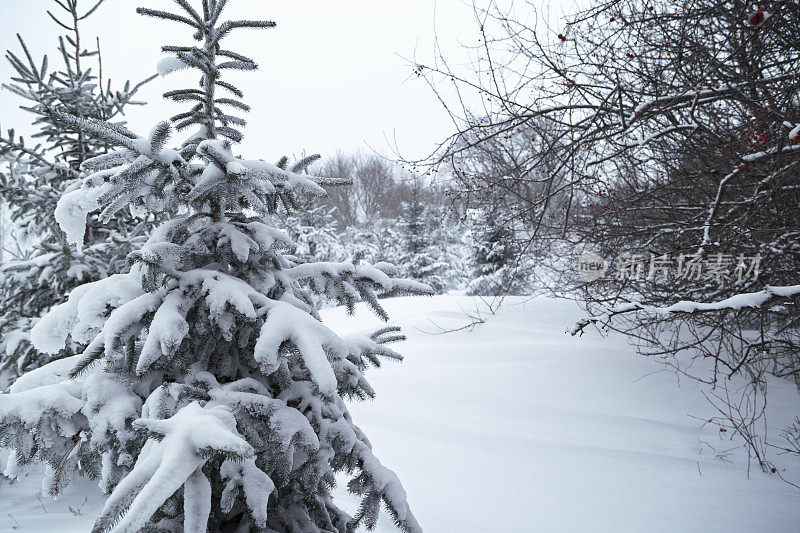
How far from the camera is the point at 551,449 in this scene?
4117mm

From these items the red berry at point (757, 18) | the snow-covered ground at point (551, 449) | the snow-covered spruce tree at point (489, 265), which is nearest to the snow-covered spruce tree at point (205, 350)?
the red berry at point (757, 18)

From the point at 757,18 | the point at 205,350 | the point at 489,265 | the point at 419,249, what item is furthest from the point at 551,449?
the point at 419,249

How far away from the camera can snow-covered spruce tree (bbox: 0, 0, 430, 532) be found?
57.7 inches

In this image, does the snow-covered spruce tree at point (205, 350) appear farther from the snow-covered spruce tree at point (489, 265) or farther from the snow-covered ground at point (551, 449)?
the snow-covered spruce tree at point (489, 265)

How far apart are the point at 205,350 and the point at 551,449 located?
139 inches

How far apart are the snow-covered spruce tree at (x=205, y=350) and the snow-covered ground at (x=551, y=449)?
196cm

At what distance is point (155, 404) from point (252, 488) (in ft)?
1.46

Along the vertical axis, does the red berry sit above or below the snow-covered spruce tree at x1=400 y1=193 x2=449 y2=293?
above

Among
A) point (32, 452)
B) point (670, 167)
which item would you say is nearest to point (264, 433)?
point (32, 452)

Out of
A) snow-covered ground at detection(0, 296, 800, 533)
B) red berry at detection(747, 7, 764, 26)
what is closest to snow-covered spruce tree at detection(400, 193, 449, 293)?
snow-covered ground at detection(0, 296, 800, 533)

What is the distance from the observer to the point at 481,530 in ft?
10.3

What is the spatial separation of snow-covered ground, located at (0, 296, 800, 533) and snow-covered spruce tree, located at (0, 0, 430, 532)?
1.96 metres

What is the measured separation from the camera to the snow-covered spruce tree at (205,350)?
1466 mm

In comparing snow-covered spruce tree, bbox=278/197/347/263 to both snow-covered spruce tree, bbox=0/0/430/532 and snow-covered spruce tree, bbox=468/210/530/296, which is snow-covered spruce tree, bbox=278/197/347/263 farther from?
snow-covered spruce tree, bbox=0/0/430/532
